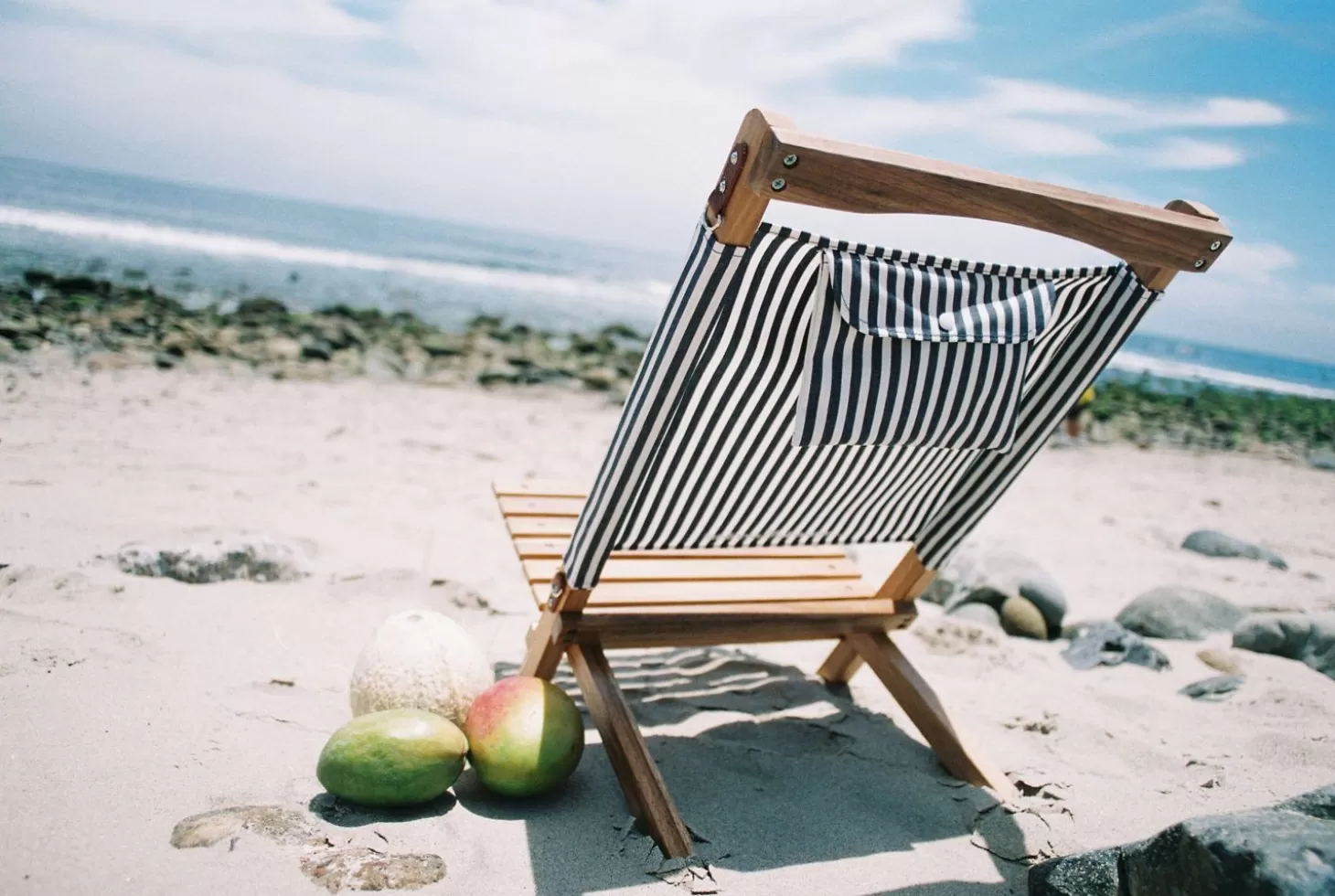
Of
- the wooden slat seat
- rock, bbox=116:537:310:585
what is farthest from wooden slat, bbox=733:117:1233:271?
rock, bbox=116:537:310:585

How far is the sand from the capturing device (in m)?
2.12

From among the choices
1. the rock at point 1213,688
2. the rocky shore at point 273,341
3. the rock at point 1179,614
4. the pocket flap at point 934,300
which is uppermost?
the pocket flap at point 934,300

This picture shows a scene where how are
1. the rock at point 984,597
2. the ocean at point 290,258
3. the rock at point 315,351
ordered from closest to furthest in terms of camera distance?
the rock at point 984,597 → the rock at point 315,351 → the ocean at point 290,258

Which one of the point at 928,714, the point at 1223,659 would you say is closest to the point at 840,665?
the point at 928,714

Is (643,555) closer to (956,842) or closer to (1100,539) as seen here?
(956,842)

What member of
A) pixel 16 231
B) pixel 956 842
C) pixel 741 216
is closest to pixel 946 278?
pixel 741 216

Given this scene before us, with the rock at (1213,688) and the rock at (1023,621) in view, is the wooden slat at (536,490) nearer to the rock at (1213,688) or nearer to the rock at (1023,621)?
the rock at (1023,621)

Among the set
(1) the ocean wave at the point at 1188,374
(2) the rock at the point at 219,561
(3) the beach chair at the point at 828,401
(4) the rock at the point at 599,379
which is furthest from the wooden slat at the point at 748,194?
(1) the ocean wave at the point at 1188,374

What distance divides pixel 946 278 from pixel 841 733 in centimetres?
168

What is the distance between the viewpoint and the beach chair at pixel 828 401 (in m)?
1.97

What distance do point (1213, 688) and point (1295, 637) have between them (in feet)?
2.06

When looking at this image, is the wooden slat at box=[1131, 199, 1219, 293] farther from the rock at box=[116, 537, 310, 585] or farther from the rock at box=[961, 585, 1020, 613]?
the rock at box=[116, 537, 310, 585]

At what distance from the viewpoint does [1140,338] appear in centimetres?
5275

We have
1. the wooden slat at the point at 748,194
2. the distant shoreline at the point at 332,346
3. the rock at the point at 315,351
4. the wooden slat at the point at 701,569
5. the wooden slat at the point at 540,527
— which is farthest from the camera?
the rock at the point at 315,351
